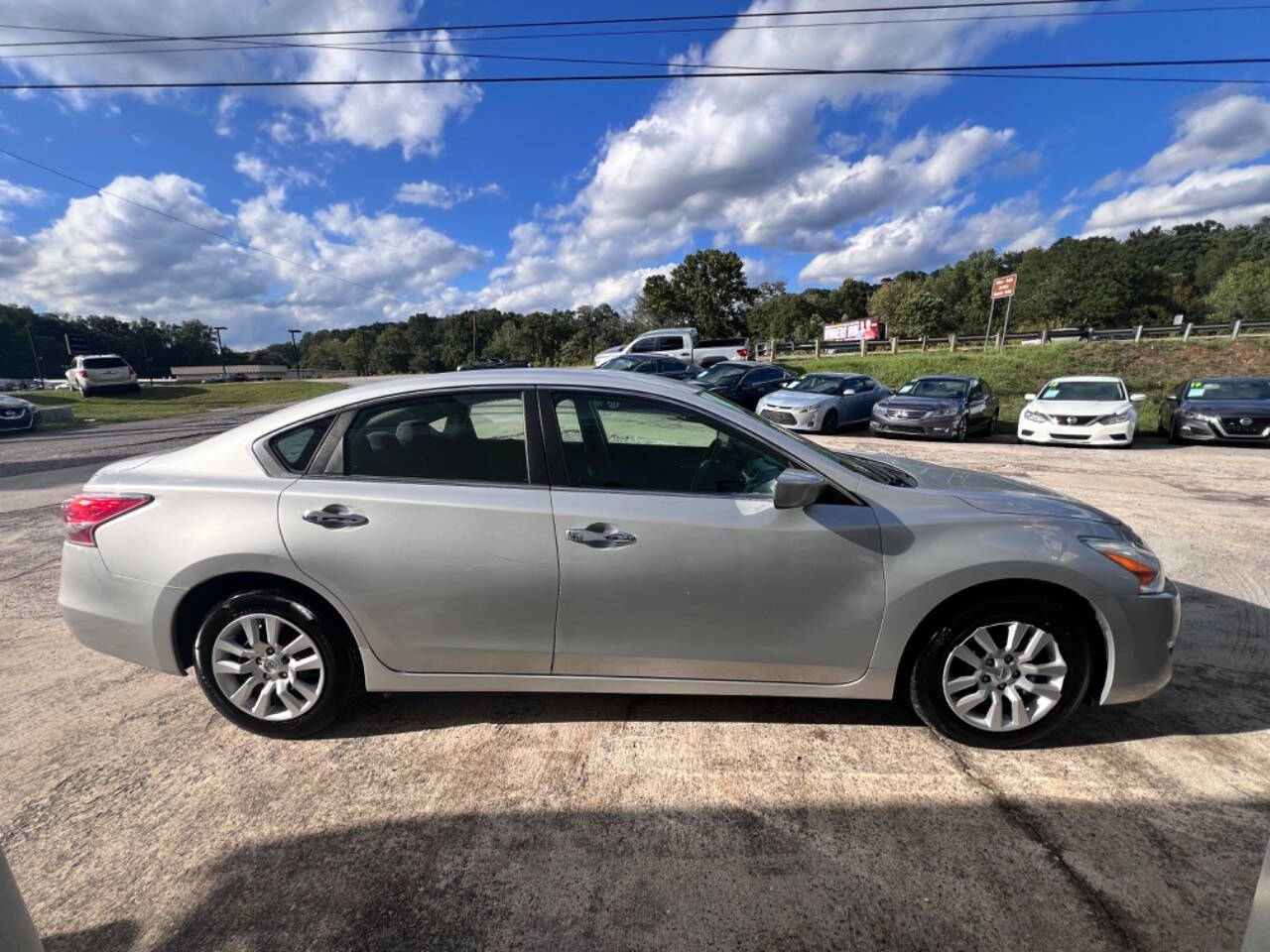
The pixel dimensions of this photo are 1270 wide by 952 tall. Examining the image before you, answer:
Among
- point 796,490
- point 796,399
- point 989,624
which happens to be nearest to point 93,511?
point 796,490

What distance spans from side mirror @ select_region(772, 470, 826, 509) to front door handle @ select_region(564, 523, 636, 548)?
2.02 feet

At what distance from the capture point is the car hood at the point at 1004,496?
8.27ft

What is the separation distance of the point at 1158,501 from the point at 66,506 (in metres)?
9.62

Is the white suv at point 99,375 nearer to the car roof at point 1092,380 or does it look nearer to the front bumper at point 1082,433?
the front bumper at point 1082,433

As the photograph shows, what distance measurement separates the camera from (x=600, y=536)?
2.36 meters

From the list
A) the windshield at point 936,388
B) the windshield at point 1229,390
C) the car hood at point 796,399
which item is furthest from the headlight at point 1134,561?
the windshield at point 1229,390

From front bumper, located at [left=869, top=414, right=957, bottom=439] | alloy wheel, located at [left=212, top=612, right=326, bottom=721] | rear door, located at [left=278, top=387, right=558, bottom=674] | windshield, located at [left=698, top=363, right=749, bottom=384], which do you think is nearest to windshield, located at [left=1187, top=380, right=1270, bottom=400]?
front bumper, located at [left=869, top=414, right=957, bottom=439]

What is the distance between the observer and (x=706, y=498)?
2414mm

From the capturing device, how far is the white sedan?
36.1 feet

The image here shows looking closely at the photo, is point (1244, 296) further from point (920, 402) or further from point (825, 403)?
point (825, 403)

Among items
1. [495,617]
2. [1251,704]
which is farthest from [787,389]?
[495,617]

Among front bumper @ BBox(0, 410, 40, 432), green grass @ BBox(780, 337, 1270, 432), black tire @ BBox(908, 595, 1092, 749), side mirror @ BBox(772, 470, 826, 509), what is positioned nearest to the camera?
side mirror @ BBox(772, 470, 826, 509)

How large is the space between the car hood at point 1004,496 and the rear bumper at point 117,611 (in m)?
3.43

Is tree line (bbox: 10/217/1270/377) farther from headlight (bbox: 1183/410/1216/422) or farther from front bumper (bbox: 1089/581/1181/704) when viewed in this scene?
front bumper (bbox: 1089/581/1181/704)
